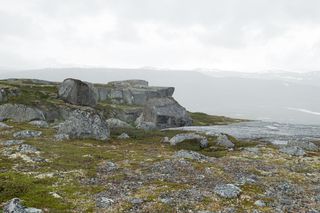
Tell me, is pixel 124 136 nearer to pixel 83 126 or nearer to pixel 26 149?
pixel 83 126

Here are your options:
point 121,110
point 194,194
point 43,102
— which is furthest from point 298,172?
point 121,110

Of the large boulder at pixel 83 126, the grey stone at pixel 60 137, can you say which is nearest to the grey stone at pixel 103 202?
the grey stone at pixel 60 137

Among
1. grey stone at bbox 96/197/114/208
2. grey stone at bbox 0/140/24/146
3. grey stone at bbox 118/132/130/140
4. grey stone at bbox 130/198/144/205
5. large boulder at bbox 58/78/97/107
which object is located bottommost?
grey stone at bbox 118/132/130/140

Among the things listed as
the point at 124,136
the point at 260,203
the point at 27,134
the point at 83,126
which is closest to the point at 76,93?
the point at 124,136

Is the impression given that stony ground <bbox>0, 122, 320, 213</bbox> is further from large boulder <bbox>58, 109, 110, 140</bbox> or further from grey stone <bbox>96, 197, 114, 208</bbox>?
large boulder <bbox>58, 109, 110, 140</bbox>

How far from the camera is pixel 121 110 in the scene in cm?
12812

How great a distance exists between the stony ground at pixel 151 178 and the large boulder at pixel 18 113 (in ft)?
90.6

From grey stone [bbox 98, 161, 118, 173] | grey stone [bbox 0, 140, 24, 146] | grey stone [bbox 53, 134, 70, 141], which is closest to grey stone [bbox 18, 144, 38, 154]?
grey stone [bbox 0, 140, 24, 146]

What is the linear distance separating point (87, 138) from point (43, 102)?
41777 millimetres

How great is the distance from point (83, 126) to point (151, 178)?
3106 centimetres

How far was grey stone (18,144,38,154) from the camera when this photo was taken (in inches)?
1896

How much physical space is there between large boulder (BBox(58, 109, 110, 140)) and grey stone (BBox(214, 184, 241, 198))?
36598mm

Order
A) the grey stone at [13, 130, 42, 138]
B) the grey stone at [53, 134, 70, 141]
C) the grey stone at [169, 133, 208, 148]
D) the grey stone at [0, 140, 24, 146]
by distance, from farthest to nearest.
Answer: the grey stone at [169, 133, 208, 148] → the grey stone at [53, 134, 70, 141] → the grey stone at [13, 130, 42, 138] → the grey stone at [0, 140, 24, 146]

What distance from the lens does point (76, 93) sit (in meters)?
108
